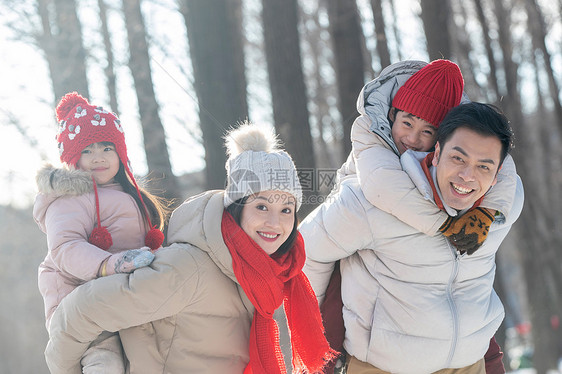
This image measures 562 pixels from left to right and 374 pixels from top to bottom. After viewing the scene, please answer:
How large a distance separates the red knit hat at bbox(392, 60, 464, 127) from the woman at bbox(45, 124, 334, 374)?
0.79m

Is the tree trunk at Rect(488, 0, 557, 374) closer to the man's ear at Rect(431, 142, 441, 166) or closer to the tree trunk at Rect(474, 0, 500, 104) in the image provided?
the tree trunk at Rect(474, 0, 500, 104)

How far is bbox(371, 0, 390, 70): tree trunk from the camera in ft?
20.9

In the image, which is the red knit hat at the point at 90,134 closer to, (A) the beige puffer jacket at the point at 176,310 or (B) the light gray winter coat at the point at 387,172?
(A) the beige puffer jacket at the point at 176,310

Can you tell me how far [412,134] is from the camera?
126 inches

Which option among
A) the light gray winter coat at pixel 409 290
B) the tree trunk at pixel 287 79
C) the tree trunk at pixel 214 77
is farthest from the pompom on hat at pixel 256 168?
the tree trunk at pixel 214 77

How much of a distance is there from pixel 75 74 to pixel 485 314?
26.0 ft

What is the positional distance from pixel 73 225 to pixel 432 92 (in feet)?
6.42

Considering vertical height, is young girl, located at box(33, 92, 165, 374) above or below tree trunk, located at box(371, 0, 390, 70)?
below

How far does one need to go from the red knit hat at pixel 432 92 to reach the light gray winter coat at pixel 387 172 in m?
0.12

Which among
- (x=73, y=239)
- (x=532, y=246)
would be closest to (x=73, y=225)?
(x=73, y=239)

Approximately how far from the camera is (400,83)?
336 centimetres

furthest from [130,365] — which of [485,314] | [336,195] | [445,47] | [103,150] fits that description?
[445,47]

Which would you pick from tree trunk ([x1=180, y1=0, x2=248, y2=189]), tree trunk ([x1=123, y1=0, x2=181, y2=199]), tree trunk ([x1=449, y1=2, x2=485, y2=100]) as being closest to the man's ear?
tree trunk ([x1=180, y1=0, x2=248, y2=189])

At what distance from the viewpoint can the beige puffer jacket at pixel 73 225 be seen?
270 cm
